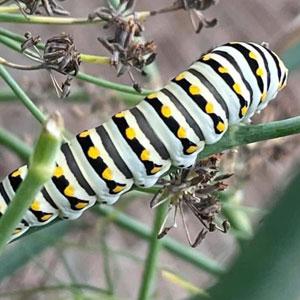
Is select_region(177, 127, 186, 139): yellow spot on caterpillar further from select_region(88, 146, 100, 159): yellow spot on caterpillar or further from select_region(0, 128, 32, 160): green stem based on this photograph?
select_region(0, 128, 32, 160): green stem

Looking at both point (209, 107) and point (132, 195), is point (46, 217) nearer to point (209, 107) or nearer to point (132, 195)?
point (209, 107)

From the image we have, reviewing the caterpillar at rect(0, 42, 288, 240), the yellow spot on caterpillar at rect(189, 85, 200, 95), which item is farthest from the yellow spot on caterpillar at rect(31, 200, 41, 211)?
the yellow spot on caterpillar at rect(189, 85, 200, 95)

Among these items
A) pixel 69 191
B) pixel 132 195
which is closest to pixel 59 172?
pixel 69 191

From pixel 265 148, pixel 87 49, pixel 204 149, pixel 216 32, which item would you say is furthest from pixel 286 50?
pixel 216 32

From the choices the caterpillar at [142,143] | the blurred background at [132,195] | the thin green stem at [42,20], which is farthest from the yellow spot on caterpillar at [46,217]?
the blurred background at [132,195]

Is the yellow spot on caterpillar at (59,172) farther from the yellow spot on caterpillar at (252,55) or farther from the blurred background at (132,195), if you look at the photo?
the blurred background at (132,195)

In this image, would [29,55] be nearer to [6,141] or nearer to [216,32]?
[6,141]
